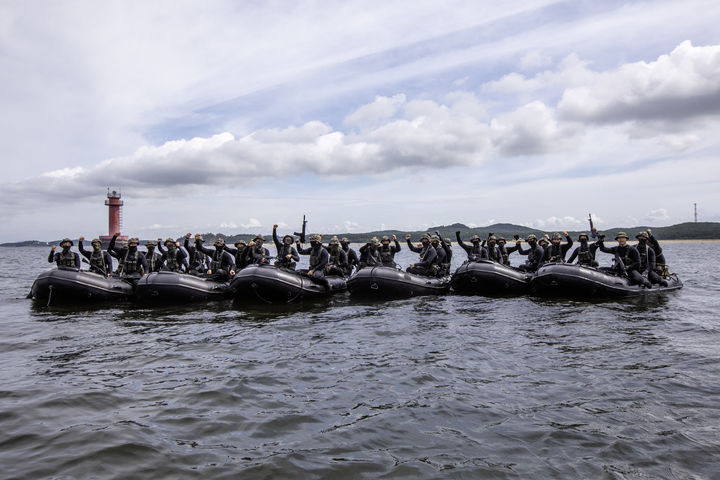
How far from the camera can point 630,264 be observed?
49.1 feet

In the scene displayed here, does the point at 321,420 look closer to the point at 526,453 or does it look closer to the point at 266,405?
the point at 266,405

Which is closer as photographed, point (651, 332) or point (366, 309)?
point (651, 332)

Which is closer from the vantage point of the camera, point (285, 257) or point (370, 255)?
point (285, 257)

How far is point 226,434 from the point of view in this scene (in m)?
4.96

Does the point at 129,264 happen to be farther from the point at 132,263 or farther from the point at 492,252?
the point at 492,252

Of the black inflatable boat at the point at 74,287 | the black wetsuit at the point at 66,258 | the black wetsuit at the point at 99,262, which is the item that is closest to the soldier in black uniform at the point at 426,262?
the black inflatable boat at the point at 74,287

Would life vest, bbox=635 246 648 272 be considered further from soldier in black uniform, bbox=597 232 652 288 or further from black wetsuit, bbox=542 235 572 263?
black wetsuit, bbox=542 235 572 263

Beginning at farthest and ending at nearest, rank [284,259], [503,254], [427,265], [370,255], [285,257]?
[503,254] → [427,265] → [370,255] → [284,259] → [285,257]

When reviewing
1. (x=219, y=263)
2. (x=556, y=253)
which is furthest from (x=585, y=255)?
(x=219, y=263)

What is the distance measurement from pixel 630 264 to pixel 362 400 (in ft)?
40.7

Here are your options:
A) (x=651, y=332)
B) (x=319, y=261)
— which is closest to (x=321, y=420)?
(x=651, y=332)

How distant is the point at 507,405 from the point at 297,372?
3.07 metres

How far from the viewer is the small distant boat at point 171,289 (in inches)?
529

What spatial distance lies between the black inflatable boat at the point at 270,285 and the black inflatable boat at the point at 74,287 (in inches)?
142
